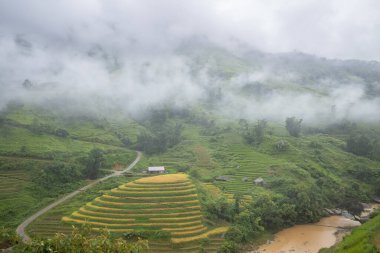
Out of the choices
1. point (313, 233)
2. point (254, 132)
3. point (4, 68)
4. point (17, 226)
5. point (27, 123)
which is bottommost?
point (313, 233)

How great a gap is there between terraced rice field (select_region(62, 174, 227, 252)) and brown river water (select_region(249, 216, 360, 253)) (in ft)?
28.8

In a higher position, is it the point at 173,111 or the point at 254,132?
the point at 173,111

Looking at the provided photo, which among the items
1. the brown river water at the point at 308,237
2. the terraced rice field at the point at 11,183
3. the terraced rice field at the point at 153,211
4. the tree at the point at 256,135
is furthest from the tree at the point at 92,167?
the tree at the point at 256,135

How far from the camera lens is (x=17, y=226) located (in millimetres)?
47281

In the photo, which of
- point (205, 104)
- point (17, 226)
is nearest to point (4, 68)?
point (205, 104)

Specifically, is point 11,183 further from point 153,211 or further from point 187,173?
point 187,173

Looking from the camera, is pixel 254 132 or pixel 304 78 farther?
pixel 304 78

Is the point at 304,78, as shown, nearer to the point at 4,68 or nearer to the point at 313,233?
the point at 313,233

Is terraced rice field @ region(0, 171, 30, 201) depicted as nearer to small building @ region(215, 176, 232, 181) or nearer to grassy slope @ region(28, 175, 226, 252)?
grassy slope @ region(28, 175, 226, 252)

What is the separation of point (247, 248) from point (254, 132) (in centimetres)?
4614

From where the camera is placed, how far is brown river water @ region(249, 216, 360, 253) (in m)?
46.4

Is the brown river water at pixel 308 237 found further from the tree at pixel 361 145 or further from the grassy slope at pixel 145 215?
the tree at pixel 361 145

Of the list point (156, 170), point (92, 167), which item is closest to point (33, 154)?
point (92, 167)

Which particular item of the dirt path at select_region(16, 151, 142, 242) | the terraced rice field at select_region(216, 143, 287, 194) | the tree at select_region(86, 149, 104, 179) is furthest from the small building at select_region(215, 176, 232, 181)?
the tree at select_region(86, 149, 104, 179)
